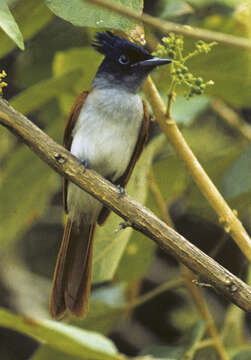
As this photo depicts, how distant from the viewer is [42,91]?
2.38 m

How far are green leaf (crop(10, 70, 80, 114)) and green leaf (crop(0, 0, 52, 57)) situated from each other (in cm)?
22

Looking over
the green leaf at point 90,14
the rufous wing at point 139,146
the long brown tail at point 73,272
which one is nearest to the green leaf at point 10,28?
the green leaf at point 90,14

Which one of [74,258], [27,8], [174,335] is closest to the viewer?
[27,8]

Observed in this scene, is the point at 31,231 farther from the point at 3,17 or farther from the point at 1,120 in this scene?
the point at 3,17

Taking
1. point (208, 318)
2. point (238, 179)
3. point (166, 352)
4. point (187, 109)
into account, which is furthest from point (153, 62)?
point (166, 352)

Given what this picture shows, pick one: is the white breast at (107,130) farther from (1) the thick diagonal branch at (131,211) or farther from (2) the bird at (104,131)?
(1) the thick diagonal branch at (131,211)

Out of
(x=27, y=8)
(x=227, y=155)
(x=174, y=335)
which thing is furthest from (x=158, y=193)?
(x=174, y=335)

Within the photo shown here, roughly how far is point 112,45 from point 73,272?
1.04 meters

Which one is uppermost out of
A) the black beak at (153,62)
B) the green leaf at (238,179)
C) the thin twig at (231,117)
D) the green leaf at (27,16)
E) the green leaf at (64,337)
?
the green leaf at (27,16)

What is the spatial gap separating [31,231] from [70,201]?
38.9 inches

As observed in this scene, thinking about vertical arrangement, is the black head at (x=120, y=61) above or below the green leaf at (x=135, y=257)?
above

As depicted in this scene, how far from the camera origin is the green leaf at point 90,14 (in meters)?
1.48

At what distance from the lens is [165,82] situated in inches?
104

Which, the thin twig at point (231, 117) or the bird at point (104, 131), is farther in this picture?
the thin twig at point (231, 117)
